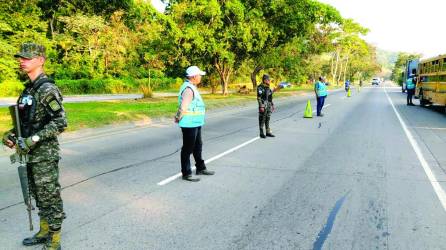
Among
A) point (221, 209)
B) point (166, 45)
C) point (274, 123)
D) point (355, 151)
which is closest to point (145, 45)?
point (166, 45)

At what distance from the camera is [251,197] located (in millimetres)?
5832

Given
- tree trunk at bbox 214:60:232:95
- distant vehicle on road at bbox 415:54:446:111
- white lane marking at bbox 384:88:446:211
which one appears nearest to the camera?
white lane marking at bbox 384:88:446:211

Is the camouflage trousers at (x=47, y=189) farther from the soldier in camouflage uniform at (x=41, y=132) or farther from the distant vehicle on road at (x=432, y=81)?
the distant vehicle on road at (x=432, y=81)

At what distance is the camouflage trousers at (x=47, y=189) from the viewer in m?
3.82

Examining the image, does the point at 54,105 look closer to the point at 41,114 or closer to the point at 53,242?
the point at 41,114

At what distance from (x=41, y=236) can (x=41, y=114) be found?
1.35 meters

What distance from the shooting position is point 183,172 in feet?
22.2

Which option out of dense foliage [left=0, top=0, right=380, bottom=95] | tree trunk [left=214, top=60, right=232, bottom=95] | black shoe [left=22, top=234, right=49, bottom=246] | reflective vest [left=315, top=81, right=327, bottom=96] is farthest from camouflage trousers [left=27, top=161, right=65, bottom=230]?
A: tree trunk [left=214, top=60, right=232, bottom=95]

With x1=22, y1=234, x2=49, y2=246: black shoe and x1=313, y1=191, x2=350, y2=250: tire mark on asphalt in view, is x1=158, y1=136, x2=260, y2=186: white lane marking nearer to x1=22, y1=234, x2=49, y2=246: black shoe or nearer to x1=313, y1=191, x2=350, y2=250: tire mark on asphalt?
x1=22, y1=234, x2=49, y2=246: black shoe

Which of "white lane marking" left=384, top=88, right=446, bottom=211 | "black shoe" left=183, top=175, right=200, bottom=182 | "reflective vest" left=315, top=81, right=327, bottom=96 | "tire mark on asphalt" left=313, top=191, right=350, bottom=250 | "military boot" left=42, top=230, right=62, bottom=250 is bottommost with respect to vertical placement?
"white lane marking" left=384, top=88, right=446, bottom=211

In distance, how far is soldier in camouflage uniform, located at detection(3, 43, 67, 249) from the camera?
3729mm

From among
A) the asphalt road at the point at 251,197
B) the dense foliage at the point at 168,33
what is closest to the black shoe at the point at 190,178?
the asphalt road at the point at 251,197

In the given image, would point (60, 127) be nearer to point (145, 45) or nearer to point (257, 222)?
point (257, 222)

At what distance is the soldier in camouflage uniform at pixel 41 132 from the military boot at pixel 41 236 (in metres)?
0.23
